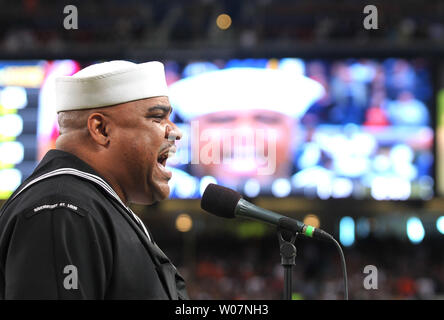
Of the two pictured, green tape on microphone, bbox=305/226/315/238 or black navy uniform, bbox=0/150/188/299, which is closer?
black navy uniform, bbox=0/150/188/299

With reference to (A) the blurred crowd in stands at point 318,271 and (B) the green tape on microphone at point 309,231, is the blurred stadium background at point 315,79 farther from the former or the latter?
(B) the green tape on microphone at point 309,231

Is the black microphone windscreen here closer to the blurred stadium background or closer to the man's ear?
the man's ear

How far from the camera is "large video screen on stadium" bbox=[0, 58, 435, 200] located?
11.2m

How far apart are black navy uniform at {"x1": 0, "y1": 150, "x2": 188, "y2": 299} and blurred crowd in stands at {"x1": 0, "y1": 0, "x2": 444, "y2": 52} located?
33.8 ft

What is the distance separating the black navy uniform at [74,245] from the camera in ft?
4.74

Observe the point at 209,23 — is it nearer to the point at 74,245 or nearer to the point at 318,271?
the point at 318,271

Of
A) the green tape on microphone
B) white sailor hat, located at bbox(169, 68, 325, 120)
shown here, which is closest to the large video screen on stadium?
white sailor hat, located at bbox(169, 68, 325, 120)

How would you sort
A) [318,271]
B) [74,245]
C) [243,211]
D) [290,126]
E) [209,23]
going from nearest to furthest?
[74,245] → [243,211] → [290,126] → [209,23] → [318,271]

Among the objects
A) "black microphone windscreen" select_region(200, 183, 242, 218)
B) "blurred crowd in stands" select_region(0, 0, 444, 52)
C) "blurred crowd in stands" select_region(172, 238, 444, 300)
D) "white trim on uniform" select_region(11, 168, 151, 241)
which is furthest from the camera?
"blurred crowd in stands" select_region(0, 0, 444, 52)

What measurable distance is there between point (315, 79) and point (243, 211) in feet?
32.1

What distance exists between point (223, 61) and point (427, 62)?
11.4 feet

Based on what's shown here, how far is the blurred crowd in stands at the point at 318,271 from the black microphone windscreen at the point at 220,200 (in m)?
8.65

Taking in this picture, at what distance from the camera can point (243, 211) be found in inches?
69.6

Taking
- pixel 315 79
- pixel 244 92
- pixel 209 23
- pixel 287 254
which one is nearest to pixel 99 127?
pixel 287 254
